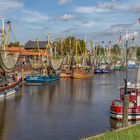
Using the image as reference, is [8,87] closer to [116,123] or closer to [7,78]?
[7,78]

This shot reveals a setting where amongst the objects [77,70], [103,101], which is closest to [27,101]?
[103,101]

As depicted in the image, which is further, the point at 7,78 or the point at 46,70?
the point at 46,70

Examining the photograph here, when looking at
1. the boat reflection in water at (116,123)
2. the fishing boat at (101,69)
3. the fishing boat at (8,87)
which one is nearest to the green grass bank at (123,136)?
the boat reflection in water at (116,123)

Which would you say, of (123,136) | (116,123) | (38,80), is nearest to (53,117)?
(116,123)

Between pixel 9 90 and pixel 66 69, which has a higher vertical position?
pixel 66 69

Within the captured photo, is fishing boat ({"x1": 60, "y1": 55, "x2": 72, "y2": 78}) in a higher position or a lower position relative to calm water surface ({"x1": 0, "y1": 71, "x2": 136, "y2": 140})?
higher

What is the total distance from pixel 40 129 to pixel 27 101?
2320 cm

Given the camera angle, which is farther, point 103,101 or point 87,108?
point 103,101

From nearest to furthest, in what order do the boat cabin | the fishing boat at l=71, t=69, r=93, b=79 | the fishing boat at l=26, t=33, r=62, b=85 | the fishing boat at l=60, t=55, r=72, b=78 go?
the boat cabin
the fishing boat at l=26, t=33, r=62, b=85
the fishing boat at l=71, t=69, r=93, b=79
the fishing boat at l=60, t=55, r=72, b=78

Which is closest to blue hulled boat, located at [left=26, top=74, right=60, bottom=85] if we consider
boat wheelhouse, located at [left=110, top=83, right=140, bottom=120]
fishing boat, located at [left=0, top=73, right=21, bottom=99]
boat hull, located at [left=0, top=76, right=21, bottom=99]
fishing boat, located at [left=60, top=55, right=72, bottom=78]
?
fishing boat, located at [left=0, top=73, right=21, bottom=99]

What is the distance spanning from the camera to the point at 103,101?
6384cm

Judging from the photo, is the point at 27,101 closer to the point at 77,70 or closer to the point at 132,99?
the point at 132,99

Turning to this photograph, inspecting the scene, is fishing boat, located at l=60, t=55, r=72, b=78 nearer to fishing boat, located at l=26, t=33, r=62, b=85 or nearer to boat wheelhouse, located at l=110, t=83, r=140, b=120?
fishing boat, located at l=26, t=33, r=62, b=85

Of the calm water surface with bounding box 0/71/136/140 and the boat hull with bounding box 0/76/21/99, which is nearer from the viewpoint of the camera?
the calm water surface with bounding box 0/71/136/140
